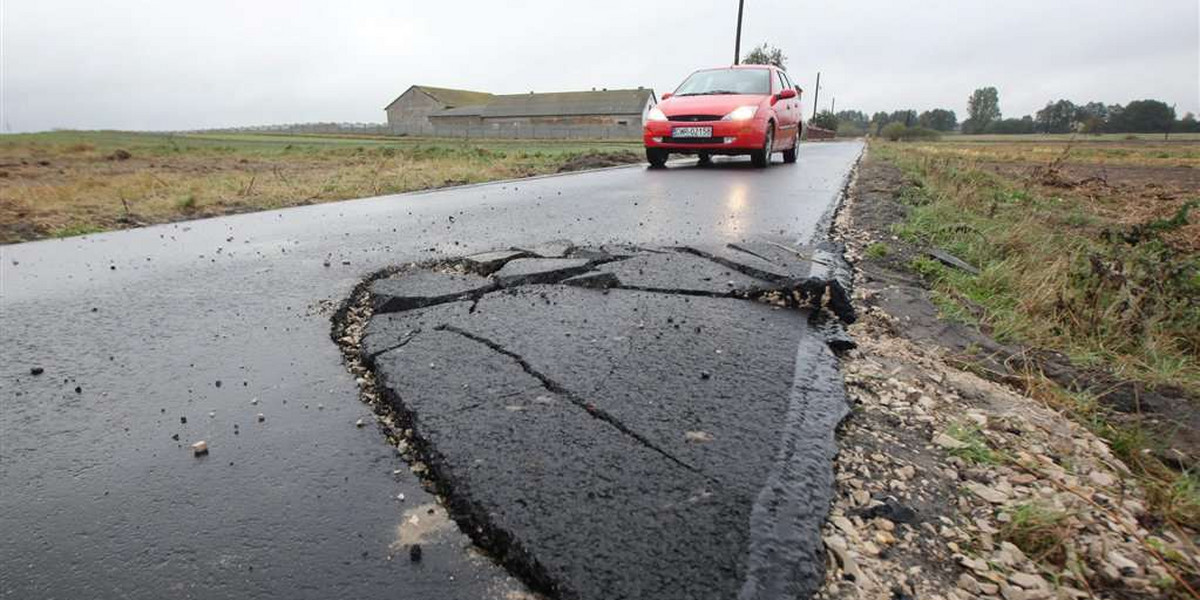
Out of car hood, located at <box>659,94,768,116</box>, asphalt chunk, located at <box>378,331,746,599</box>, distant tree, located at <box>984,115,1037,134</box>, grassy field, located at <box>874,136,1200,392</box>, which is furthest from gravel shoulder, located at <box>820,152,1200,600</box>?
distant tree, located at <box>984,115,1037,134</box>

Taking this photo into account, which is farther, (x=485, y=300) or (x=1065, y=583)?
(x=485, y=300)

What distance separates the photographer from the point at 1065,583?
123cm

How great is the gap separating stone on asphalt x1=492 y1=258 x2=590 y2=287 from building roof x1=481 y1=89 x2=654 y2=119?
61296 mm

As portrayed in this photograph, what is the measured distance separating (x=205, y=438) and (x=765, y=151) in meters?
8.99

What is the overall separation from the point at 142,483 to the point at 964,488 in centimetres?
199

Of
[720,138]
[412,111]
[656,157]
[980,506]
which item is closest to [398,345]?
[980,506]

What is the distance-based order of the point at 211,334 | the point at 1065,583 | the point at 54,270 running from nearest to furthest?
1. the point at 1065,583
2. the point at 211,334
3. the point at 54,270

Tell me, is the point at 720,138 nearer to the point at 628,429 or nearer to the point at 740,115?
the point at 740,115

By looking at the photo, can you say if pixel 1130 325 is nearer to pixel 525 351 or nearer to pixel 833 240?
pixel 833 240

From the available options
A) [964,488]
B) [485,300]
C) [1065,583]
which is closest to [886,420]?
[964,488]

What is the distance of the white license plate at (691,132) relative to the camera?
908 cm

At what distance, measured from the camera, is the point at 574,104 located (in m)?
67.8

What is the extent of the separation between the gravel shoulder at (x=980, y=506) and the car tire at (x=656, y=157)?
808 centimetres

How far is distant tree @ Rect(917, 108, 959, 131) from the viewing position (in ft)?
329
